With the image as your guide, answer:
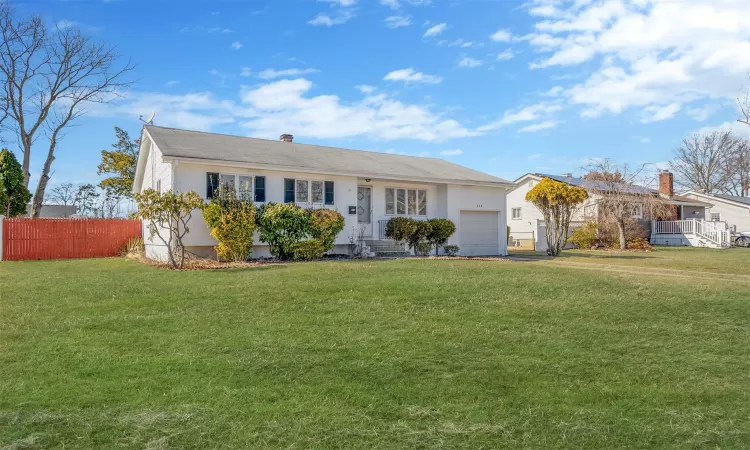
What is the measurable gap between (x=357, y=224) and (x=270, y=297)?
11050 mm

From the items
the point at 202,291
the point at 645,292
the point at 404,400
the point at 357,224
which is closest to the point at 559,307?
the point at 645,292

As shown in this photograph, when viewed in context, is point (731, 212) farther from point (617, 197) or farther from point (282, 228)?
point (282, 228)

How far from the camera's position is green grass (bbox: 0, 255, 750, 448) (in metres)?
4.06

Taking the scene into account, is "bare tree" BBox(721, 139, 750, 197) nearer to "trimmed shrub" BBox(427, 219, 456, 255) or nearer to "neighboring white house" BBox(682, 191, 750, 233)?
"neighboring white house" BBox(682, 191, 750, 233)

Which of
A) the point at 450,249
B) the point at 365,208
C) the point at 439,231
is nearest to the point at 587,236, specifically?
the point at 450,249

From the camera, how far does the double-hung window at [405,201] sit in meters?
20.6

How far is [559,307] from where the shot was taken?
8.17 m

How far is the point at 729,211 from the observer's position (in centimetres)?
4066

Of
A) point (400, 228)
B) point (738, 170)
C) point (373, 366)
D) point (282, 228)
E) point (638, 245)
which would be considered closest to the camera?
point (373, 366)

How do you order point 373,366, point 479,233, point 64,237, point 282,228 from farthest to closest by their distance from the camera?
point 479,233, point 64,237, point 282,228, point 373,366

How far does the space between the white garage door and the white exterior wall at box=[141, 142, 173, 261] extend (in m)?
12.2

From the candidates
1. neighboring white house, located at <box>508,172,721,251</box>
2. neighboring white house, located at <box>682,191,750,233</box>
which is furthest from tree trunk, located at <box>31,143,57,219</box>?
neighboring white house, located at <box>682,191,750,233</box>

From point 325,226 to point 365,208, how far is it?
392 cm

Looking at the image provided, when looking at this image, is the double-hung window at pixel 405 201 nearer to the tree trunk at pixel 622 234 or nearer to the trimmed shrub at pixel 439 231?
the trimmed shrub at pixel 439 231
